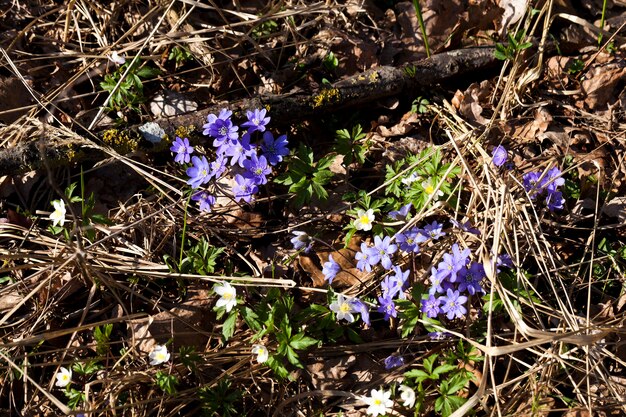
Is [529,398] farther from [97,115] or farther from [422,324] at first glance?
[97,115]

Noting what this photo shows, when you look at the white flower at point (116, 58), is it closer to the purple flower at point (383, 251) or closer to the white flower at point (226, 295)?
the white flower at point (226, 295)

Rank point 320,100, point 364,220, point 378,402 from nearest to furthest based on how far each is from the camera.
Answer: point 378,402 → point 364,220 → point 320,100

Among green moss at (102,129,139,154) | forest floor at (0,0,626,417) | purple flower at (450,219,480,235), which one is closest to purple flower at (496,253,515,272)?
forest floor at (0,0,626,417)

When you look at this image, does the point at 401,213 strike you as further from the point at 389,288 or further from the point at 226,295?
the point at 226,295

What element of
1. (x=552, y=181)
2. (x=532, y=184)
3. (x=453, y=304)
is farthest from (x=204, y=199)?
(x=552, y=181)

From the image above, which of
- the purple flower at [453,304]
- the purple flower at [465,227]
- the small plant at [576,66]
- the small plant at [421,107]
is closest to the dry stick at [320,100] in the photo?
the small plant at [421,107]

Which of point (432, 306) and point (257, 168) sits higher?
point (257, 168)

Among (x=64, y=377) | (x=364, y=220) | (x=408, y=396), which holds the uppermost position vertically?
(x=364, y=220)

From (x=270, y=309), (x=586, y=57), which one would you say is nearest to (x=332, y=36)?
(x=586, y=57)

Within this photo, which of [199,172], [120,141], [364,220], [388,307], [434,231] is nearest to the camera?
[388,307]
